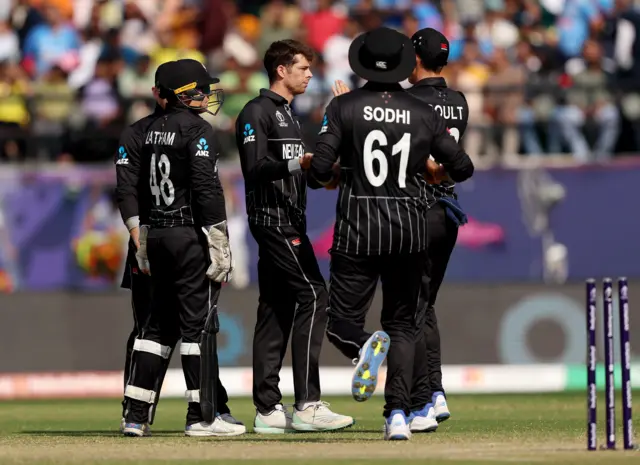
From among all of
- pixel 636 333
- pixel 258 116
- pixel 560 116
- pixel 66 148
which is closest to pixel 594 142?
pixel 560 116

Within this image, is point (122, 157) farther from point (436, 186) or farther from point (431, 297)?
point (431, 297)

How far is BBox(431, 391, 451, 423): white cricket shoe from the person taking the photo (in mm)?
10695

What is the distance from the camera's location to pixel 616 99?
1838 cm

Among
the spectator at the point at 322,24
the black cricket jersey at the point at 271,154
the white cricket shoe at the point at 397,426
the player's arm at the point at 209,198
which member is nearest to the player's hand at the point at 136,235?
the player's arm at the point at 209,198

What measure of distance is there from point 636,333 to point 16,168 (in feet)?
24.3

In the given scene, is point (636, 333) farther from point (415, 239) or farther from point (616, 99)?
point (415, 239)

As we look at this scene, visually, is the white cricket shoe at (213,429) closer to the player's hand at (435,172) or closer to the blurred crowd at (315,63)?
the player's hand at (435,172)

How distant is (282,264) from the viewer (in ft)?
34.6

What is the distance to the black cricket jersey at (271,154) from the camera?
1045cm

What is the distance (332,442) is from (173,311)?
60.1 inches

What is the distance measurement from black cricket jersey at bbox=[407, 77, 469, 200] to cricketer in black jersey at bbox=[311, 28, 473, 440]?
0.95 metres

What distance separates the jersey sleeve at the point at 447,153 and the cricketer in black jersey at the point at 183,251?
5.07ft

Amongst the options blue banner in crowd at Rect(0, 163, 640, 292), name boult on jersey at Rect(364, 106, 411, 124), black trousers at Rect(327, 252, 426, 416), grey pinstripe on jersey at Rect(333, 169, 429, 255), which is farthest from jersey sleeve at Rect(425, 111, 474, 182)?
blue banner in crowd at Rect(0, 163, 640, 292)

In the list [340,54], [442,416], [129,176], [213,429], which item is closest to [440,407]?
[442,416]
